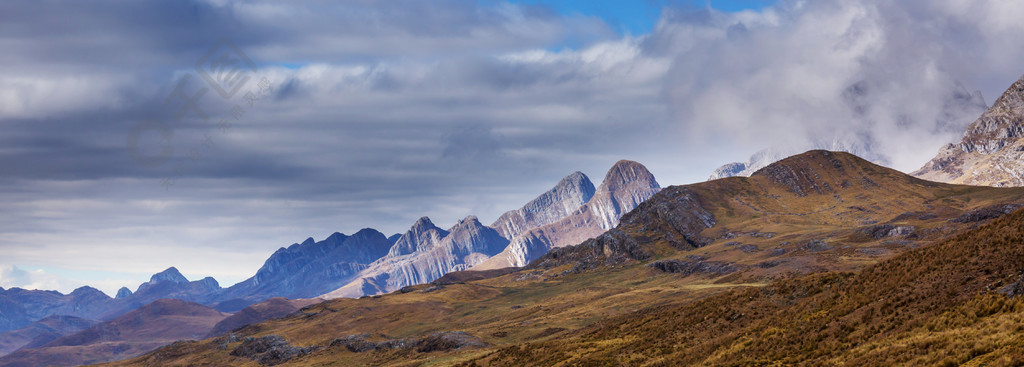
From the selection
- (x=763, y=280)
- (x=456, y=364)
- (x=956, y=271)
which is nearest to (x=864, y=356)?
(x=956, y=271)

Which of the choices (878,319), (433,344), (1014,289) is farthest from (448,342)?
(1014,289)

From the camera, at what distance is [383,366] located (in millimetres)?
136875

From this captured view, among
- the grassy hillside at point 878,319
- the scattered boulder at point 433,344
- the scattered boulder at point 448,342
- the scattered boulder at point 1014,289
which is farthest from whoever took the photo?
the scattered boulder at point 433,344

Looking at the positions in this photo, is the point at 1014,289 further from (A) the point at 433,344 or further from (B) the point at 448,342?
(A) the point at 433,344

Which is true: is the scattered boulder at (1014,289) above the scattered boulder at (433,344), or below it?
below

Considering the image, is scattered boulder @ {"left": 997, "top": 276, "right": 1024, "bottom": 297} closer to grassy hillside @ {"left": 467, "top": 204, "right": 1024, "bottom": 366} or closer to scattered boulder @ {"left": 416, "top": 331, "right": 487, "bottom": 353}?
grassy hillside @ {"left": 467, "top": 204, "right": 1024, "bottom": 366}

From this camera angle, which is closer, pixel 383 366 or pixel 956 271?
pixel 956 271

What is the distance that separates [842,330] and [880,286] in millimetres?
9054

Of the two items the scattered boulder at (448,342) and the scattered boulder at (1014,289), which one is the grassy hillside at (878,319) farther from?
the scattered boulder at (448,342)

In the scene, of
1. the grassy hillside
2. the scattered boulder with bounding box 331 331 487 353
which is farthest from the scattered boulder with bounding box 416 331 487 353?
the grassy hillside

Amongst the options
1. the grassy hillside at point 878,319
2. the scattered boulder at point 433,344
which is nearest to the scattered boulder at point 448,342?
the scattered boulder at point 433,344

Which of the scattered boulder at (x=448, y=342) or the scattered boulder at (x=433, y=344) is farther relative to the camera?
the scattered boulder at (x=433, y=344)

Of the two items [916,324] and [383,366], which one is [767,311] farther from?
[383,366]

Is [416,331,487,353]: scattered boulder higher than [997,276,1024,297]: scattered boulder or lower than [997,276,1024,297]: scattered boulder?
higher
